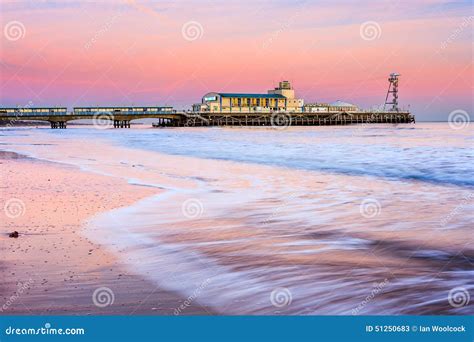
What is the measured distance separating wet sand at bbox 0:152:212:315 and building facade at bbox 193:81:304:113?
7815 centimetres

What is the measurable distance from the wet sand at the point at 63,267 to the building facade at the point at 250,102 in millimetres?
78150

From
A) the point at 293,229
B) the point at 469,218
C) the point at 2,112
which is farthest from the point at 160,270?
the point at 2,112

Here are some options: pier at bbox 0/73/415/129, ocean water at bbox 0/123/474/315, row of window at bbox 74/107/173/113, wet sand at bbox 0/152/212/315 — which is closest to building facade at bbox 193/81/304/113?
pier at bbox 0/73/415/129

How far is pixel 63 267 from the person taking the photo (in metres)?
4.98

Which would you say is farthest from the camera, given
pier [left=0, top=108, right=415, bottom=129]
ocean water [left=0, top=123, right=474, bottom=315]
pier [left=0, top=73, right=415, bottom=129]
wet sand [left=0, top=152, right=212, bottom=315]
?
pier [left=0, top=73, right=415, bottom=129]

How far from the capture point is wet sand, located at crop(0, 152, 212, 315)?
4074mm

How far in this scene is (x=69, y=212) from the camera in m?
7.81

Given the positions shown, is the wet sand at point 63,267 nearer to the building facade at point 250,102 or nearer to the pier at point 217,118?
the pier at point 217,118

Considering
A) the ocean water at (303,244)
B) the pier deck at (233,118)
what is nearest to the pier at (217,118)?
the pier deck at (233,118)

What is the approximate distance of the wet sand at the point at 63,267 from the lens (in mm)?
4074

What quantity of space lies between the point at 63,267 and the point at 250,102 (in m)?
85.2

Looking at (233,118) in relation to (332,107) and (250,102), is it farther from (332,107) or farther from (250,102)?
(332,107)

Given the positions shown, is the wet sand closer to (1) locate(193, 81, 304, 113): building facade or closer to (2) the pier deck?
(2) the pier deck

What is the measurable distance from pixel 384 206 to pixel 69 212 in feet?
15.8
